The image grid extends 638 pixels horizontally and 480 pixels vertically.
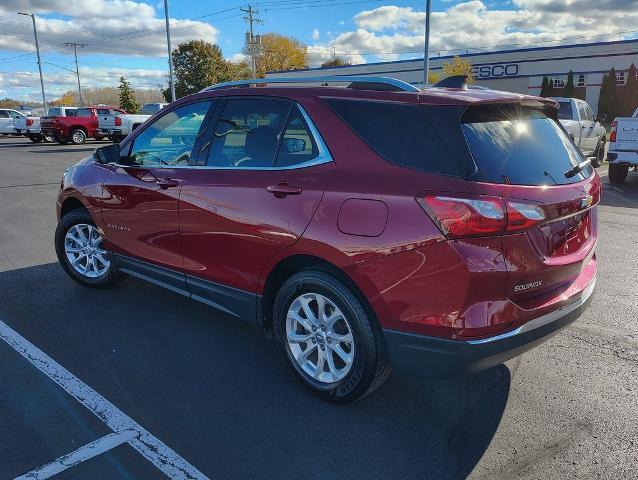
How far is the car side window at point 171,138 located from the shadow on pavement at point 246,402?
1311mm

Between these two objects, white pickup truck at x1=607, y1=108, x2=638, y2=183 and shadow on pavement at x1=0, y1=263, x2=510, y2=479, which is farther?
white pickup truck at x1=607, y1=108, x2=638, y2=183

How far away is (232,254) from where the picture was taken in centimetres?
351

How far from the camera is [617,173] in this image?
40.2 feet

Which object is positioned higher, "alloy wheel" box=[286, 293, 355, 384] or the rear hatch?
the rear hatch

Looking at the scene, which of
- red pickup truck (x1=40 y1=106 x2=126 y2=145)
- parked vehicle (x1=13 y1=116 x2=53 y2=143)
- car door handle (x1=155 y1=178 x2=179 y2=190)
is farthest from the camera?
parked vehicle (x1=13 y1=116 x2=53 y2=143)

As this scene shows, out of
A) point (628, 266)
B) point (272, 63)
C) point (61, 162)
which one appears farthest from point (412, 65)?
point (628, 266)

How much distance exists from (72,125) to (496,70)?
1564 inches

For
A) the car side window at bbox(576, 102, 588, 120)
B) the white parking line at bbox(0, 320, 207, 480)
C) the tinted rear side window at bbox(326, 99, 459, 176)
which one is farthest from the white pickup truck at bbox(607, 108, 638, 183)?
the white parking line at bbox(0, 320, 207, 480)

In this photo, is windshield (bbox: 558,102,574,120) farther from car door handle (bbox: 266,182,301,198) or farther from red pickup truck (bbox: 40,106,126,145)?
red pickup truck (bbox: 40,106,126,145)

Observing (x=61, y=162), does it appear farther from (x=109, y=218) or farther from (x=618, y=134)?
(x=618, y=134)

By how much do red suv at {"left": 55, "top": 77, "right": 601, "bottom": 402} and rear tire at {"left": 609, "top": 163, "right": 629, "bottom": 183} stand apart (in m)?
10.2

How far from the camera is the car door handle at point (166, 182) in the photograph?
3893mm

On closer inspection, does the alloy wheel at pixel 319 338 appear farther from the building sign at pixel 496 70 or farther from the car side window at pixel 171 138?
the building sign at pixel 496 70

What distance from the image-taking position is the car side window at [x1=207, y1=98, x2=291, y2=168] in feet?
11.1
